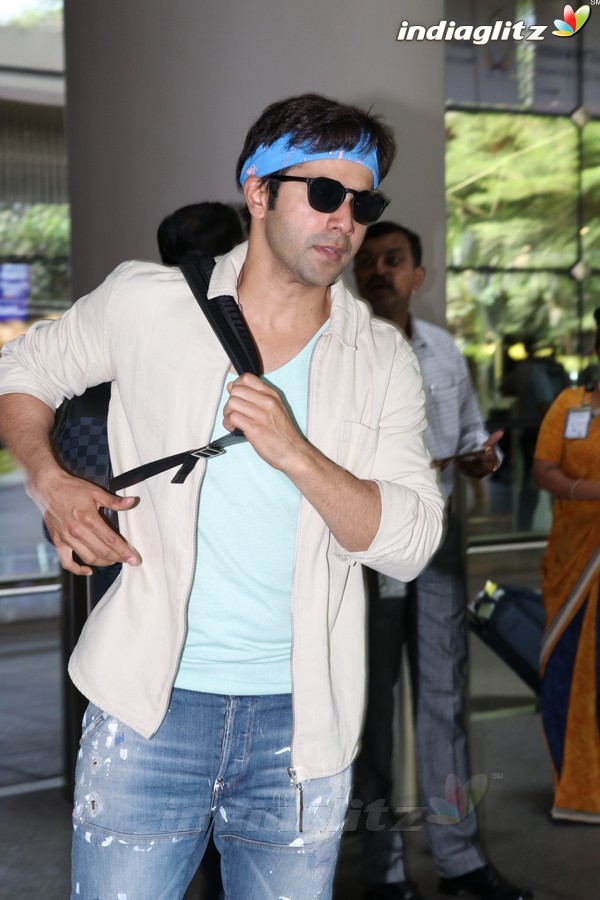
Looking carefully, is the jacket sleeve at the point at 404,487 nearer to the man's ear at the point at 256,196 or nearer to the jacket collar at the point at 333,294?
the jacket collar at the point at 333,294

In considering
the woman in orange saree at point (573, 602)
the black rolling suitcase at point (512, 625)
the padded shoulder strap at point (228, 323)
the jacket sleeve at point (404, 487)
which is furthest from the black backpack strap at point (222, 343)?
the black rolling suitcase at point (512, 625)

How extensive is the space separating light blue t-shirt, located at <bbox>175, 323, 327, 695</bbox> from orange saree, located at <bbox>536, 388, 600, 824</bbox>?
2.66 meters

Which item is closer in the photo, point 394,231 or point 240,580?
point 240,580

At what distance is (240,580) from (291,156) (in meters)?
0.67

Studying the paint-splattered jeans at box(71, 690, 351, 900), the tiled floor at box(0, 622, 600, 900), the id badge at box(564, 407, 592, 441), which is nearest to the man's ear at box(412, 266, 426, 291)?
the id badge at box(564, 407, 592, 441)

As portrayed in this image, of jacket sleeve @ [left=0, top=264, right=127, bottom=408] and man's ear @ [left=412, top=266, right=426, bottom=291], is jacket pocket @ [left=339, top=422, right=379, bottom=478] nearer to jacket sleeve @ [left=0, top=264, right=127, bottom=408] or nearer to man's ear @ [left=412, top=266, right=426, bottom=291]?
jacket sleeve @ [left=0, top=264, right=127, bottom=408]

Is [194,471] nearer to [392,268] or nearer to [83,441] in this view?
[83,441]

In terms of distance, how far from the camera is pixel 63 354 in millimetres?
1782

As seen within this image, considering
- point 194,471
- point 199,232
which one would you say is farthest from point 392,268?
point 194,471

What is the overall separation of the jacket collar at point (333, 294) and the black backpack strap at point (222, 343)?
0.02m

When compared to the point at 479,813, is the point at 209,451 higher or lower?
higher

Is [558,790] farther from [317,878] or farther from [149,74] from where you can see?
[149,74]

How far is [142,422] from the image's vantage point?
5.73 feet

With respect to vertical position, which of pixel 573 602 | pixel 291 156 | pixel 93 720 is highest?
pixel 291 156
